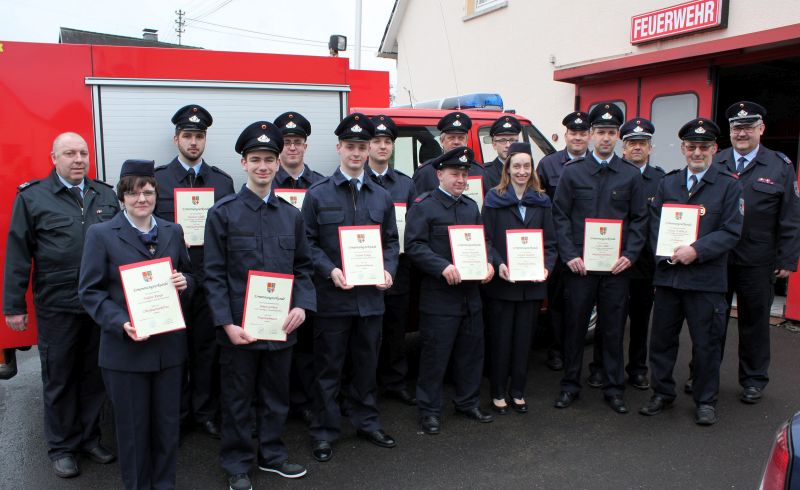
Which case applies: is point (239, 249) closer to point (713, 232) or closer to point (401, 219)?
point (401, 219)

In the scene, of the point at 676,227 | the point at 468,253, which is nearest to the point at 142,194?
the point at 468,253

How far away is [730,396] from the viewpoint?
16.3 ft

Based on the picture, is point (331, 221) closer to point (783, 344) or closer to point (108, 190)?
point (108, 190)

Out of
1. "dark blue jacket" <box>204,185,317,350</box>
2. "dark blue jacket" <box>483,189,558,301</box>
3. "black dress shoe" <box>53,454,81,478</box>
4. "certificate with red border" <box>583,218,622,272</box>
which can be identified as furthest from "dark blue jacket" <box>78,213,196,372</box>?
"certificate with red border" <box>583,218,622,272</box>

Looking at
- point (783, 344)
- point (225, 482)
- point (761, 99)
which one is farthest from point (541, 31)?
point (225, 482)

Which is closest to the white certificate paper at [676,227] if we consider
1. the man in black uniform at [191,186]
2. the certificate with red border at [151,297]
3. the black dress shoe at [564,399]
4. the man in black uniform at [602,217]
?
the man in black uniform at [602,217]

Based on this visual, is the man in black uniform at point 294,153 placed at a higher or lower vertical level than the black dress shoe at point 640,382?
higher

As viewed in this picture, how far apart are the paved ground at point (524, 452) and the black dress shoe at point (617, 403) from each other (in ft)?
0.19

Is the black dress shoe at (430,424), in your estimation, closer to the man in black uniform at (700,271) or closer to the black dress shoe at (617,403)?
the black dress shoe at (617,403)

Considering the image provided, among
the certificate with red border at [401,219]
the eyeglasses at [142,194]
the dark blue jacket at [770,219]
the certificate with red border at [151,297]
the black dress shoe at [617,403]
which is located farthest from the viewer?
the dark blue jacket at [770,219]

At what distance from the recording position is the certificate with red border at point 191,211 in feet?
13.2

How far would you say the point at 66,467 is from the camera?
3709 millimetres

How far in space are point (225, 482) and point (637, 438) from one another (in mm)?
2738

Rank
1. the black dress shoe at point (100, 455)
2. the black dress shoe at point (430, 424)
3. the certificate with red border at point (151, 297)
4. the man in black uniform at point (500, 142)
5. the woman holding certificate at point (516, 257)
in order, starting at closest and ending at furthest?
the certificate with red border at point (151, 297) → the black dress shoe at point (100, 455) → the black dress shoe at point (430, 424) → the woman holding certificate at point (516, 257) → the man in black uniform at point (500, 142)
